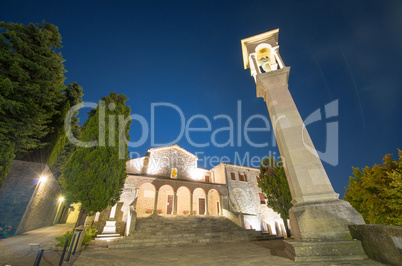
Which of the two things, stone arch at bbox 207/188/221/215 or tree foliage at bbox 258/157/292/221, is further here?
stone arch at bbox 207/188/221/215

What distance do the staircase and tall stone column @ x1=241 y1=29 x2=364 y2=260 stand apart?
7.90m

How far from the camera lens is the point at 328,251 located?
296 centimetres

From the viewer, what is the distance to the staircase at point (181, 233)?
29.4ft

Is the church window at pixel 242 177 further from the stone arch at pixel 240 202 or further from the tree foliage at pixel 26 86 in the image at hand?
the tree foliage at pixel 26 86

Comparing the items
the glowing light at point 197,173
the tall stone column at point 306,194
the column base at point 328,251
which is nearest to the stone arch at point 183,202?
the glowing light at point 197,173

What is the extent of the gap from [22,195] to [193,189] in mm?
13878

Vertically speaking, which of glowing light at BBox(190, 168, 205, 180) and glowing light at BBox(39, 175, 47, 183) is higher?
glowing light at BBox(190, 168, 205, 180)

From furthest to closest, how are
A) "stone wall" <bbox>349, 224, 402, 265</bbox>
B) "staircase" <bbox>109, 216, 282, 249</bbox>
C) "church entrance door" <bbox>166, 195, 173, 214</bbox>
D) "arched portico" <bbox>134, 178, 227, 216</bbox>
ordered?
"church entrance door" <bbox>166, 195, 173, 214</bbox>
"arched portico" <bbox>134, 178, 227, 216</bbox>
"staircase" <bbox>109, 216, 282, 249</bbox>
"stone wall" <bbox>349, 224, 402, 265</bbox>

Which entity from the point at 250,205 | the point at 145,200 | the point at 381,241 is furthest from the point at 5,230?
the point at 250,205

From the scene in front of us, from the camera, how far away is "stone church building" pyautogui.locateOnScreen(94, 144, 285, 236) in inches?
703

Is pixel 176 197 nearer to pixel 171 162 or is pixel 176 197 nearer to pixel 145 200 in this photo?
pixel 145 200

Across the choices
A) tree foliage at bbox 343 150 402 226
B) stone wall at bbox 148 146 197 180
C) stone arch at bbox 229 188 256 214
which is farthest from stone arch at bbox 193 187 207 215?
tree foliage at bbox 343 150 402 226

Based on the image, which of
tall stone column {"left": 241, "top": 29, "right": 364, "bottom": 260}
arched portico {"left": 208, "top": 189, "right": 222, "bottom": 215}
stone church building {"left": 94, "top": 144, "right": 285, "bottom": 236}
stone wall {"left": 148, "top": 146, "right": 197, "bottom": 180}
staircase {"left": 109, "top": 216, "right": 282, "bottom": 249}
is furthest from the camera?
arched portico {"left": 208, "top": 189, "right": 222, "bottom": 215}

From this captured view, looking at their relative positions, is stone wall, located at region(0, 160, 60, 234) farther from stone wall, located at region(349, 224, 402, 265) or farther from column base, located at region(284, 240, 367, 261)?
A: stone wall, located at region(349, 224, 402, 265)
